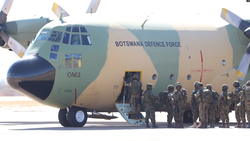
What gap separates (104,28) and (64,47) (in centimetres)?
209

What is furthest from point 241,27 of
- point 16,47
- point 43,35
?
Answer: point 16,47

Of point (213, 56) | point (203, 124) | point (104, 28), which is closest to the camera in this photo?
point (203, 124)

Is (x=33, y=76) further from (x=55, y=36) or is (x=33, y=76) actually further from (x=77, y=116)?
(x=77, y=116)

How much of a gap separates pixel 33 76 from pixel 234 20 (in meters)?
10.4

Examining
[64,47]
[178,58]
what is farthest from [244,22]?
[64,47]

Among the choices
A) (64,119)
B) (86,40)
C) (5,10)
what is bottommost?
(64,119)

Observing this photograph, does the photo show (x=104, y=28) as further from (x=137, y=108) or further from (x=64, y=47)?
(x=137, y=108)

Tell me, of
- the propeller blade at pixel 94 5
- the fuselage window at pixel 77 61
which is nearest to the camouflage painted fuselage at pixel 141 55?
the fuselage window at pixel 77 61

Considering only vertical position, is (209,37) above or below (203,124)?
above

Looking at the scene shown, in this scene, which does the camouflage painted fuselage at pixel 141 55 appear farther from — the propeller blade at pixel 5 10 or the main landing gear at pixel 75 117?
the propeller blade at pixel 5 10

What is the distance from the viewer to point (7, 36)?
29500 mm

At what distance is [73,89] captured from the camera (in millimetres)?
19078

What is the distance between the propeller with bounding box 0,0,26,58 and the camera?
88.8ft

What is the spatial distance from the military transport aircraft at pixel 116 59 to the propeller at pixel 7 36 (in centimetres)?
736
